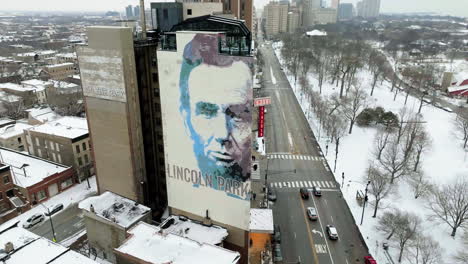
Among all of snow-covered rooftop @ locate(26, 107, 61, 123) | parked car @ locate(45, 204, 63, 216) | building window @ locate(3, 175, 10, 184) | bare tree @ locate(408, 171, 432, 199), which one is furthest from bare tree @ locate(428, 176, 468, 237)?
snow-covered rooftop @ locate(26, 107, 61, 123)

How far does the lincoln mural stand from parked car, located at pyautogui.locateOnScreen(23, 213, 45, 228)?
2211cm

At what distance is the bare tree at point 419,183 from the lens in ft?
147

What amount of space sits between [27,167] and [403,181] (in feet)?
194

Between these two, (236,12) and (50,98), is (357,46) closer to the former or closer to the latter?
(236,12)

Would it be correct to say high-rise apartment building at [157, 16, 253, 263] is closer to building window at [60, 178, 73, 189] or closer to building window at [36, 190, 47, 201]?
building window at [36, 190, 47, 201]

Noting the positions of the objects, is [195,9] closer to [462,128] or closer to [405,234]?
[405,234]

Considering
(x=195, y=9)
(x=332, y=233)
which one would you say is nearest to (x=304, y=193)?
(x=332, y=233)

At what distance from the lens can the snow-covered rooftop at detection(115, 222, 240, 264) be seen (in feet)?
90.1

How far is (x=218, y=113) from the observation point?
3052 cm

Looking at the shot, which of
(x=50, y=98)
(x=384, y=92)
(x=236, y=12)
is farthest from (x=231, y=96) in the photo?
(x=384, y=92)

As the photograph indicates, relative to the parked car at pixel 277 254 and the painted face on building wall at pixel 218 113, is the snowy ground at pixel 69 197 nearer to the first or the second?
the painted face on building wall at pixel 218 113

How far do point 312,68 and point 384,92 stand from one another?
35.9m

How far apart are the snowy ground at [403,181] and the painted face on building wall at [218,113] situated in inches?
804

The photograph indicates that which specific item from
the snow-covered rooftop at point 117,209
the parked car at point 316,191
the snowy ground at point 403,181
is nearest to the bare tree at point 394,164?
→ the snowy ground at point 403,181
